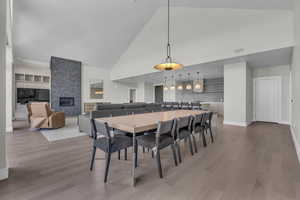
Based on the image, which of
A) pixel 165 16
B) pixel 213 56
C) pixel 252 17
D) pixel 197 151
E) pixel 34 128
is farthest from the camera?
pixel 165 16

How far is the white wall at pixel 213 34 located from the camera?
3705mm

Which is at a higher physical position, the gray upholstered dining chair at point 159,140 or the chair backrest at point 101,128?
the chair backrest at point 101,128

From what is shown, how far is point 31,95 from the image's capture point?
7.59 meters

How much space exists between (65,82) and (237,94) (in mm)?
8308

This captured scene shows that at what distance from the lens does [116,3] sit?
16.3ft

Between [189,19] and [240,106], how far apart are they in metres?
3.66

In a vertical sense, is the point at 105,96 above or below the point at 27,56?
below

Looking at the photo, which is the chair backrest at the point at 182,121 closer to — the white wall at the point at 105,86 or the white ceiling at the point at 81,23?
the white ceiling at the point at 81,23

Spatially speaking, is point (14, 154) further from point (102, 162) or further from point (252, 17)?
point (252, 17)

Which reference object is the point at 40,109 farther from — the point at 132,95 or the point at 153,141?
the point at 132,95

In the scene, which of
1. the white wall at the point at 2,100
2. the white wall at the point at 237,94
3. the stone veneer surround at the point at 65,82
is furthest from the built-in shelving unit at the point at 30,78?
the white wall at the point at 237,94

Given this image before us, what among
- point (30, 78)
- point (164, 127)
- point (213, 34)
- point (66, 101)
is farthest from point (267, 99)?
point (30, 78)

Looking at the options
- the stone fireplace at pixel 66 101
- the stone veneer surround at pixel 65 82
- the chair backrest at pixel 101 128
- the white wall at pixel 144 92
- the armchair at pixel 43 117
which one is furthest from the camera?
the white wall at pixel 144 92

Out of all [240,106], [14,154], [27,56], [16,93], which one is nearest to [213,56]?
[240,106]
